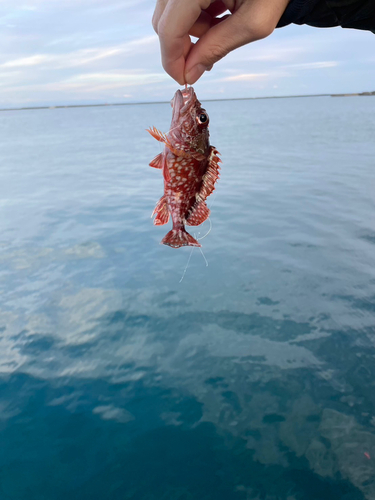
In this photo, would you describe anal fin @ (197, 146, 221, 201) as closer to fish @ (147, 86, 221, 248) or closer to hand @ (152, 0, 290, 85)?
fish @ (147, 86, 221, 248)

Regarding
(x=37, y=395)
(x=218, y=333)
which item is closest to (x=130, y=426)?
(x=37, y=395)

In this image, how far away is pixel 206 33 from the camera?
260cm

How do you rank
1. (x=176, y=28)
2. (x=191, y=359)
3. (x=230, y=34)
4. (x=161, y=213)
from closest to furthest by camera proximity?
(x=176, y=28)
(x=230, y=34)
(x=161, y=213)
(x=191, y=359)

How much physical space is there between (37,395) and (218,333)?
345 centimetres

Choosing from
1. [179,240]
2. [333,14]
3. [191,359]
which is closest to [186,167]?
[179,240]

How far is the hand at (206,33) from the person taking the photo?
7.75 ft

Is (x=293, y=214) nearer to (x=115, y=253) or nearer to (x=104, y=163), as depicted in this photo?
(x=115, y=253)

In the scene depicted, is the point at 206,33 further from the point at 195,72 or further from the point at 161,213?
the point at 161,213

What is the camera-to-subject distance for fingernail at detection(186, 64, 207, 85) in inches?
107

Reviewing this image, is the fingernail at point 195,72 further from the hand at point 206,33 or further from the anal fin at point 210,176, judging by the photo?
the anal fin at point 210,176

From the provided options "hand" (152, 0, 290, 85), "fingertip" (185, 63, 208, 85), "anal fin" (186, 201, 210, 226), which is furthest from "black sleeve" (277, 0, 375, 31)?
"anal fin" (186, 201, 210, 226)

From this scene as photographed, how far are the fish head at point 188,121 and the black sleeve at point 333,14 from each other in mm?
778

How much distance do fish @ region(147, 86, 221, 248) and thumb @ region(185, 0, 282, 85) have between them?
0.30m

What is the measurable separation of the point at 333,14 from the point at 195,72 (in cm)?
116
